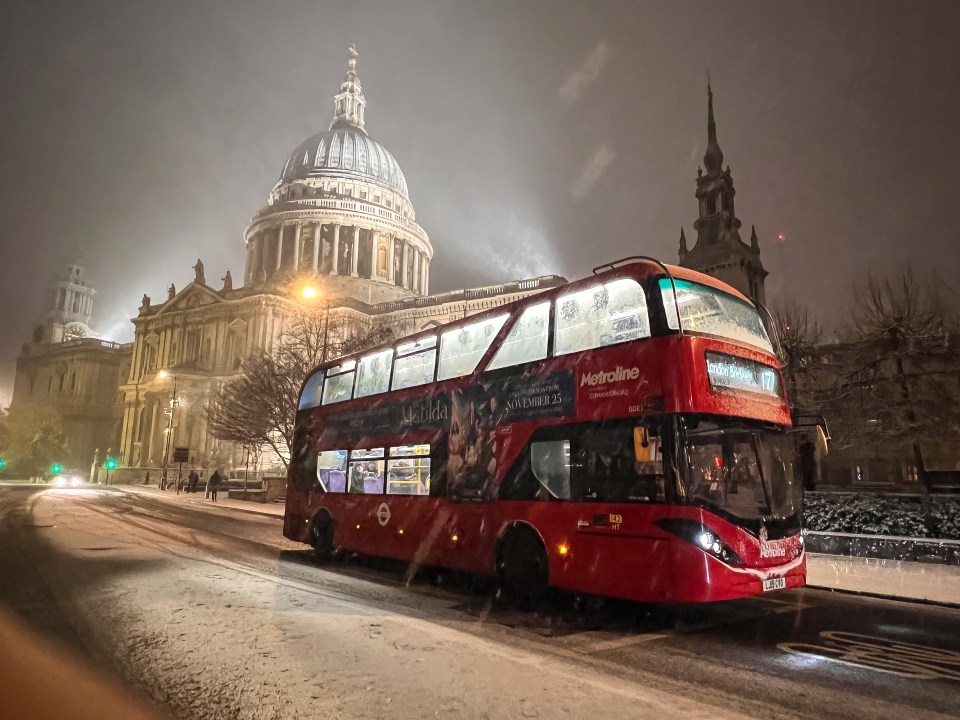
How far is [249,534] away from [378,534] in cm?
792

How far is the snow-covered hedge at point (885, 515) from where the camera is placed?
14.0 meters

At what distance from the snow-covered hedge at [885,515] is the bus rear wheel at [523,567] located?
8931 millimetres

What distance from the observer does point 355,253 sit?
263 feet

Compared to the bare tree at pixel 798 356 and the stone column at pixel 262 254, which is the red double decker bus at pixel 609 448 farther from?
the stone column at pixel 262 254

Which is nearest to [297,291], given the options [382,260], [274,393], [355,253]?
[355,253]

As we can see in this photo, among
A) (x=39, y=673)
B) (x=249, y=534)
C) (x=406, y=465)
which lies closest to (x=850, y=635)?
(x=406, y=465)

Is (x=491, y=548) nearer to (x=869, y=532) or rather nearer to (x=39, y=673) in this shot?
(x=39, y=673)

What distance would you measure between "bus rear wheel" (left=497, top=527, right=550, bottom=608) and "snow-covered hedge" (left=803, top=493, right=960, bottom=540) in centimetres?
893

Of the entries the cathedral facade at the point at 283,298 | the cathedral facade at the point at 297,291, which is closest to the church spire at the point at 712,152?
the cathedral facade at the point at 283,298

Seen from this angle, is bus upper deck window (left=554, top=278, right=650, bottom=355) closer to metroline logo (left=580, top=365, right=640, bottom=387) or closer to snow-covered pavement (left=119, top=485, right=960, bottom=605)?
metroline logo (left=580, top=365, right=640, bottom=387)

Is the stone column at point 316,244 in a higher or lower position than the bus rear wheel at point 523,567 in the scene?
higher

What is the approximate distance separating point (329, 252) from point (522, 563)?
7804 centimetres

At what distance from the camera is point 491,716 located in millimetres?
4082

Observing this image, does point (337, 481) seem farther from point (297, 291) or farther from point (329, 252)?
point (329, 252)
